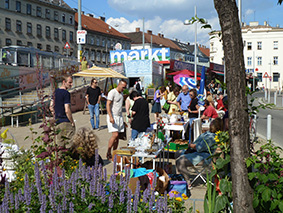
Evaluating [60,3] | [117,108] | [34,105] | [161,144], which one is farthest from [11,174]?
[60,3]

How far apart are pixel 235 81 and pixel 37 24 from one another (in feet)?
204

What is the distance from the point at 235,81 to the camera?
3004mm

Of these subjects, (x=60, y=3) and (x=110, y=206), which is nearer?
(x=110, y=206)

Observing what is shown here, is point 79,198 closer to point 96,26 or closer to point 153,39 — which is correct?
point 96,26

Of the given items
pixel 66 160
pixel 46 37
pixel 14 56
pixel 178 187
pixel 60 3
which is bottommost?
pixel 178 187

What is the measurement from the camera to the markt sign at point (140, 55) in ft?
120

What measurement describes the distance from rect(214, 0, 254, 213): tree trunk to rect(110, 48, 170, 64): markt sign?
33881 mm

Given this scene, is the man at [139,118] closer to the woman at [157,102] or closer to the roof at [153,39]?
the woman at [157,102]

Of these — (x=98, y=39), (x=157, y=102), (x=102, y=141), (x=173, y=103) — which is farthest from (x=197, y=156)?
(x=98, y=39)

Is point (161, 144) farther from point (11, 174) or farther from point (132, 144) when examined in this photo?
point (11, 174)

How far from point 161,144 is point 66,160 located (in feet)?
6.90

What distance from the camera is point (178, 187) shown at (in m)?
5.76

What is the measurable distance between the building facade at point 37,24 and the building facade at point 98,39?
5.63 meters

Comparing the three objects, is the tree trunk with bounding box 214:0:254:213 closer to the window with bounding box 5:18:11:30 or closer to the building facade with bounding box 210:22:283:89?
the window with bounding box 5:18:11:30
